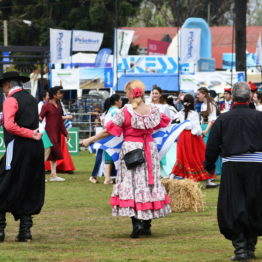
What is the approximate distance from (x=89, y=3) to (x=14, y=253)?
161ft

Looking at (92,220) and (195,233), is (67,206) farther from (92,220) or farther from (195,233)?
(195,233)

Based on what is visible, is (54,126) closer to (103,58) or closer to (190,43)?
(190,43)

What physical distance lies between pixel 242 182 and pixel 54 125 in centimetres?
1073

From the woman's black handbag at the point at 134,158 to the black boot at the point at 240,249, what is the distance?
2029 mm

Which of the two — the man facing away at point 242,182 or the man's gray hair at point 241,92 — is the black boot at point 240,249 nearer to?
the man facing away at point 242,182

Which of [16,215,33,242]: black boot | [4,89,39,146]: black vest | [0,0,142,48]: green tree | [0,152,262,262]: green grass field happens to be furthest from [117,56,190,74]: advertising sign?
[16,215,33,242]: black boot

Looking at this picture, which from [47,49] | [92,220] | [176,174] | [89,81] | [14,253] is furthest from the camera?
[89,81]

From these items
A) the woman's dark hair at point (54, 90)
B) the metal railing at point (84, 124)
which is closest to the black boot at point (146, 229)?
the woman's dark hair at point (54, 90)

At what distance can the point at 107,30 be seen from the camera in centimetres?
5666

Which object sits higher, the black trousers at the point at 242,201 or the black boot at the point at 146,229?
the black trousers at the point at 242,201

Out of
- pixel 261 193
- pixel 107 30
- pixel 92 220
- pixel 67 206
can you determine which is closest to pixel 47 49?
pixel 67 206

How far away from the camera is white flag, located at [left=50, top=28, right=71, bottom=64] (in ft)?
116

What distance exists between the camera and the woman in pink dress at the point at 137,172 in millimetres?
10180

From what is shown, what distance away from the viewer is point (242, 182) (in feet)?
27.7
